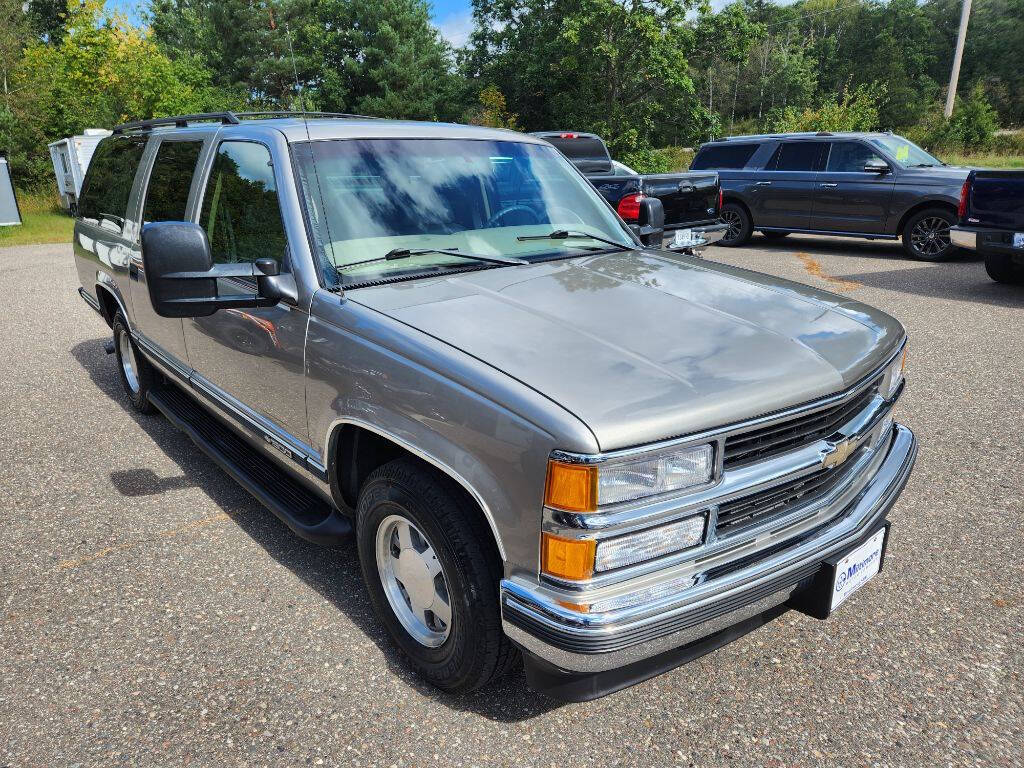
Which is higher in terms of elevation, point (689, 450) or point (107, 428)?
point (689, 450)

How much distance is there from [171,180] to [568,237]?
2.23 m

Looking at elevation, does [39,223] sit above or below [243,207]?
below

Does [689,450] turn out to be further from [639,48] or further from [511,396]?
[639,48]

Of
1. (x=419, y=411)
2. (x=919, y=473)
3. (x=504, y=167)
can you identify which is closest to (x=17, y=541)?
(x=419, y=411)

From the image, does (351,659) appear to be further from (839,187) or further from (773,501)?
(839,187)

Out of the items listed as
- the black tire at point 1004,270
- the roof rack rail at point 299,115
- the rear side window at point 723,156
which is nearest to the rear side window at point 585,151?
the rear side window at point 723,156

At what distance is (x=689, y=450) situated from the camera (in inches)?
77.8

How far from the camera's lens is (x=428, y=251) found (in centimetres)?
300

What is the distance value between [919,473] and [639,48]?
34713mm

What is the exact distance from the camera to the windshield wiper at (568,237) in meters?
3.36

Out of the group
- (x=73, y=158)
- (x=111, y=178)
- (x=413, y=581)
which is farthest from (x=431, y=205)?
(x=73, y=158)

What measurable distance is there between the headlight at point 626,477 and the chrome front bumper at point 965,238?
329 inches

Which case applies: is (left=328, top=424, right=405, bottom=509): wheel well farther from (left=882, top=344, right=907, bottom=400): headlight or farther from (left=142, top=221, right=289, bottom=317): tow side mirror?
(left=882, top=344, right=907, bottom=400): headlight

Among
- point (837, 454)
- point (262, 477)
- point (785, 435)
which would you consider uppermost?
point (785, 435)
